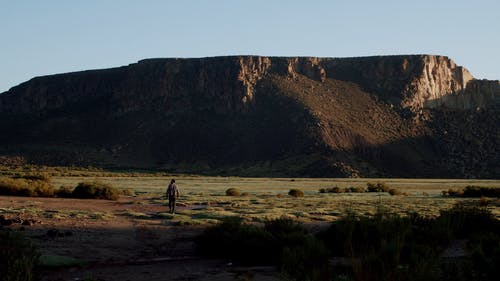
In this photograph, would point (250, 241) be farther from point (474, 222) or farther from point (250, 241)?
point (474, 222)

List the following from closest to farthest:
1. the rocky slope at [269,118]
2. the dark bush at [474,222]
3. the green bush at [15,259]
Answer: the green bush at [15,259], the dark bush at [474,222], the rocky slope at [269,118]

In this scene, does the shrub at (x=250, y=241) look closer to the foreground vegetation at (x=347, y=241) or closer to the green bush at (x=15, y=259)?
the foreground vegetation at (x=347, y=241)

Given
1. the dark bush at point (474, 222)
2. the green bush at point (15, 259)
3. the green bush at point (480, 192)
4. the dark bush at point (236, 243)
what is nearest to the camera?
the green bush at point (15, 259)

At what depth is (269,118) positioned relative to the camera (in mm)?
120438

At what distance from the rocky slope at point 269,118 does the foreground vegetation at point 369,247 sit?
3376 inches

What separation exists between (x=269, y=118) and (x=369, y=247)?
108273 mm

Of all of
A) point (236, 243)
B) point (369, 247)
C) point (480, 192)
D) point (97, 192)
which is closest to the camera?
point (369, 247)

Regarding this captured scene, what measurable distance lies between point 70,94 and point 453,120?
285 ft

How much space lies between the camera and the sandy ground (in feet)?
43.4

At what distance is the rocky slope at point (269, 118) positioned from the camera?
11138cm

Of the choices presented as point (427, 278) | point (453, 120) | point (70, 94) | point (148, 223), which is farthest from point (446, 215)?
point (70, 94)

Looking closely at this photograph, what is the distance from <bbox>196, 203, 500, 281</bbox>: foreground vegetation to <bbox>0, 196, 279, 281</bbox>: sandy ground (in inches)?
30.4

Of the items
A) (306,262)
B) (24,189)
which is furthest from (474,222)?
(24,189)

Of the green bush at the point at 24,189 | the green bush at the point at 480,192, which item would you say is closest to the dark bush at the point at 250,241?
the green bush at the point at 24,189
